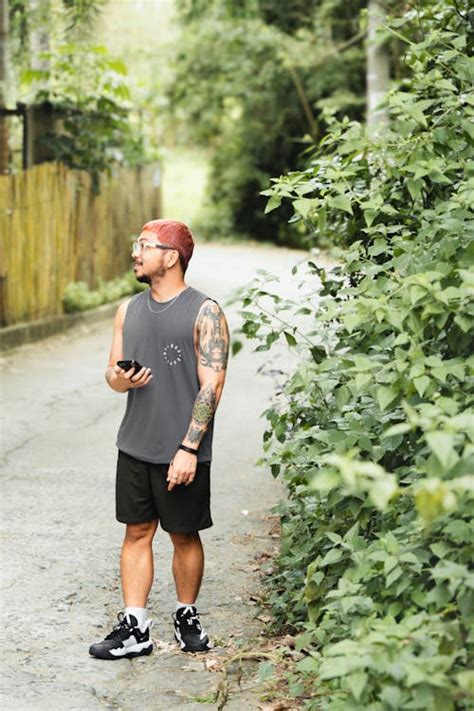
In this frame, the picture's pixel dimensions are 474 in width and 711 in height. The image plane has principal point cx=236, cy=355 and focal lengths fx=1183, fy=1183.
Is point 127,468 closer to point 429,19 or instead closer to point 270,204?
point 270,204

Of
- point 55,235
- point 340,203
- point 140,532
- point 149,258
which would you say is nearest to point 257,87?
point 55,235

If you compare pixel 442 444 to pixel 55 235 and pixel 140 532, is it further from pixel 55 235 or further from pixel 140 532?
pixel 55 235

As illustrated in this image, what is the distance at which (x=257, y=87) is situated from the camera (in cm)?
3128

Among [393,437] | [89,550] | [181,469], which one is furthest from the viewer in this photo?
[89,550]

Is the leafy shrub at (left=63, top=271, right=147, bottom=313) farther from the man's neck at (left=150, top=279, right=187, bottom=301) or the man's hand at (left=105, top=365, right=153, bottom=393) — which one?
the man's hand at (left=105, top=365, right=153, bottom=393)

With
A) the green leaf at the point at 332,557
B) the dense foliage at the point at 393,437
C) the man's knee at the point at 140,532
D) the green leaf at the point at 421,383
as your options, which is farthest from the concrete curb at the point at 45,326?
the green leaf at the point at 421,383

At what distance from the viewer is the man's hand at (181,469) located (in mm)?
5027

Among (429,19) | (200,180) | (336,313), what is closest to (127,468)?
(336,313)

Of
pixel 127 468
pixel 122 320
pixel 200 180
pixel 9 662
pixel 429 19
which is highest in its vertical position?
pixel 429 19

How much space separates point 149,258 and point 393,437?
4.55 ft

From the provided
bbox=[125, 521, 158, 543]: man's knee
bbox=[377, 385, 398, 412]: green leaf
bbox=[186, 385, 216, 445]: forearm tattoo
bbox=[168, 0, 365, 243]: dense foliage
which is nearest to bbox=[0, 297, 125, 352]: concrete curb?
bbox=[125, 521, 158, 543]: man's knee

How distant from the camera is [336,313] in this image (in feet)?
14.8

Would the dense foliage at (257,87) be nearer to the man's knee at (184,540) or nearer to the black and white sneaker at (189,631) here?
the man's knee at (184,540)

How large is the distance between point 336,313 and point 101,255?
12.9 metres
